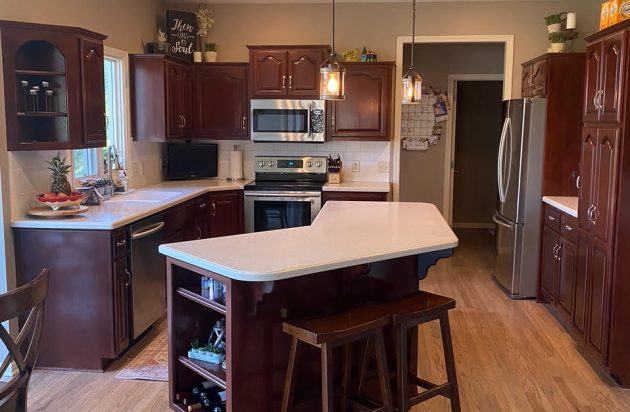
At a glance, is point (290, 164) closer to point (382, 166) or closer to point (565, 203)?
point (382, 166)

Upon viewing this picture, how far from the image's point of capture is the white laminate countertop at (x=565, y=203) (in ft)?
14.2

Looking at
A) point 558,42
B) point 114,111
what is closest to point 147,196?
point 114,111

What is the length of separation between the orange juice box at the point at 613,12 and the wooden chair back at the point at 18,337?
11.1 feet

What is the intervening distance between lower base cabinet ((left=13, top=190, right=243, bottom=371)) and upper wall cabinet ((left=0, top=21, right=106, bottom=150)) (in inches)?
23.5

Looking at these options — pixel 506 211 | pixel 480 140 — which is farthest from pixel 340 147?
pixel 480 140

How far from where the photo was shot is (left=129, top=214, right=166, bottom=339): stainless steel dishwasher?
3.88m

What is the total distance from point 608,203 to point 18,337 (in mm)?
3105

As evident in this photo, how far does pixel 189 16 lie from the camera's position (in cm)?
586

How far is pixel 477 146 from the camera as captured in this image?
337 inches

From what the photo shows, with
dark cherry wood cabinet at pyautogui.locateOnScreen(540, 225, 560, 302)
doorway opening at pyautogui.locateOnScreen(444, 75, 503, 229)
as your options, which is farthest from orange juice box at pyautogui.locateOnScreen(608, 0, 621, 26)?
doorway opening at pyautogui.locateOnScreen(444, 75, 503, 229)

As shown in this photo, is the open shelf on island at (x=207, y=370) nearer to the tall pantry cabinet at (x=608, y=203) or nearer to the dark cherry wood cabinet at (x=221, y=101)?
the tall pantry cabinet at (x=608, y=203)

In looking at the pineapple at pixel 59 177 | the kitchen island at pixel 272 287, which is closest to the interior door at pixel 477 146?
the kitchen island at pixel 272 287

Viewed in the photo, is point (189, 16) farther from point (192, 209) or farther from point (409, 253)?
point (409, 253)

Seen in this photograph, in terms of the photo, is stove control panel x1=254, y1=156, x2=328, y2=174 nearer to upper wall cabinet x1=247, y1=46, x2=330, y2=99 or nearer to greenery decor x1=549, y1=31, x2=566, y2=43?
upper wall cabinet x1=247, y1=46, x2=330, y2=99
